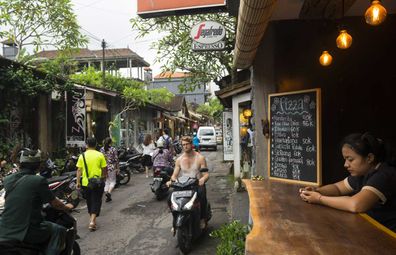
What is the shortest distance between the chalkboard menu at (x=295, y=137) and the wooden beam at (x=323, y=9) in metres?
1.14

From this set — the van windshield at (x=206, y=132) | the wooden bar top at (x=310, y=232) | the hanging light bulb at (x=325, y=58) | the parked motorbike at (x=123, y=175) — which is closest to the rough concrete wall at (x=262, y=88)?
the hanging light bulb at (x=325, y=58)

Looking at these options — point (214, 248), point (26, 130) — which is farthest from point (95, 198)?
point (26, 130)

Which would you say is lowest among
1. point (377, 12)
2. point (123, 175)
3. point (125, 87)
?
point (123, 175)

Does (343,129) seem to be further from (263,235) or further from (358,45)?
(263,235)

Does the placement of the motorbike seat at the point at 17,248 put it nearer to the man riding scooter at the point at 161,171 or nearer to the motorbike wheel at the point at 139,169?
the man riding scooter at the point at 161,171

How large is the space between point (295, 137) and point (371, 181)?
92.1 inches

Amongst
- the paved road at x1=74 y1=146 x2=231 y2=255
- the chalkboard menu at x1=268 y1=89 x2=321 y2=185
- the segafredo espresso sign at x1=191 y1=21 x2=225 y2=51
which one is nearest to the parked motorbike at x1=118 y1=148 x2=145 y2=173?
the paved road at x1=74 y1=146 x2=231 y2=255

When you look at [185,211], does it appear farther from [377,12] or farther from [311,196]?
[377,12]

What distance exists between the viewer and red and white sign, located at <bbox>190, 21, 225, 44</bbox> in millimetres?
7831

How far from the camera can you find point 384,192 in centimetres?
280

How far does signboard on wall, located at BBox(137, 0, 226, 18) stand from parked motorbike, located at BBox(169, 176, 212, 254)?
319 cm

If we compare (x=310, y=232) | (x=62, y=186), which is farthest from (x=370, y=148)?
(x=62, y=186)

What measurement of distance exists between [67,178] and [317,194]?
6.40m

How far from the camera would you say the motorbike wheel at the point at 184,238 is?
18.7ft
